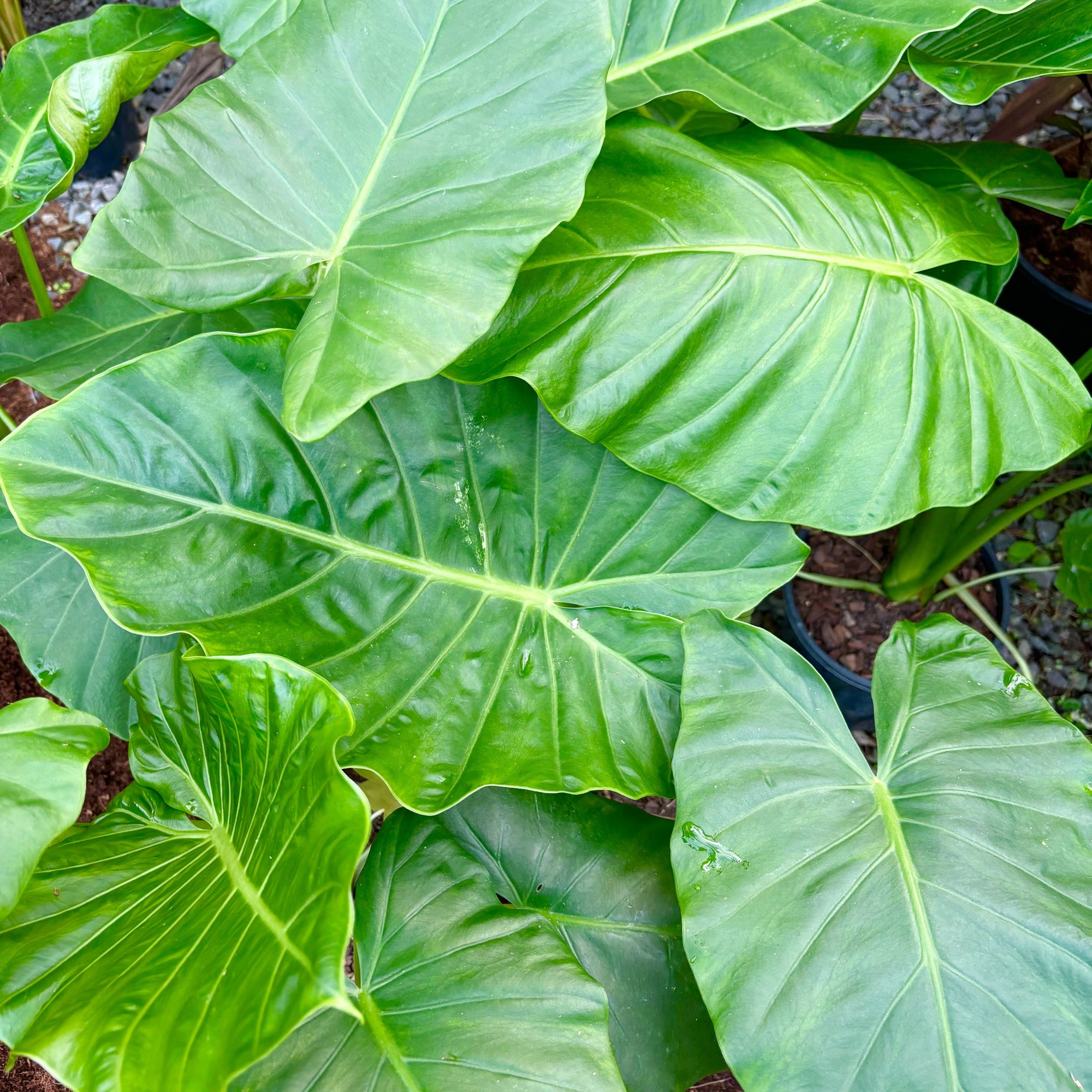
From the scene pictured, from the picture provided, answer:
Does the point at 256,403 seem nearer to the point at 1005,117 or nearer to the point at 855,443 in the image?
the point at 855,443

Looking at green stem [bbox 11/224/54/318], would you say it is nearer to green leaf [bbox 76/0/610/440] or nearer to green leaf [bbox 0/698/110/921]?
green leaf [bbox 76/0/610/440]

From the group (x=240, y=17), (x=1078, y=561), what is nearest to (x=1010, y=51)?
(x=1078, y=561)

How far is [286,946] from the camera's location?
0.63 meters

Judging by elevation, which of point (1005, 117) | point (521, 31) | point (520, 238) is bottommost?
point (1005, 117)

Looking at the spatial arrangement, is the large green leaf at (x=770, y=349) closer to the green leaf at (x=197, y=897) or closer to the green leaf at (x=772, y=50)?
the green leaf at (x=772, y=50)

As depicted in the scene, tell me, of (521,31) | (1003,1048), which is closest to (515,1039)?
(1003,1048)

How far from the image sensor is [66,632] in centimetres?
109

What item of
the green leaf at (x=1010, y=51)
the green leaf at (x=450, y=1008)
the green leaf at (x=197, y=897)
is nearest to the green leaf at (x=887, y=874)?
the green leaf at (x=450, y=1008)

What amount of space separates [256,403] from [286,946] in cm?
51

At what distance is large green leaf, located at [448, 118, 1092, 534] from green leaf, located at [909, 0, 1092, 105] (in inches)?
7.4

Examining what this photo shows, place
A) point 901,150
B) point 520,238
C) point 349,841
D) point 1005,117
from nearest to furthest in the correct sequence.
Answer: point 349,841 → point 520,238 → point 901,150 → point 1005,117

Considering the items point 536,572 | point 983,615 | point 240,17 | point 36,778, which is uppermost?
point 240,17

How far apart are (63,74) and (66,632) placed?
0.66m

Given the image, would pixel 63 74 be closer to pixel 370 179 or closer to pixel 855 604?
pixel 370 179
